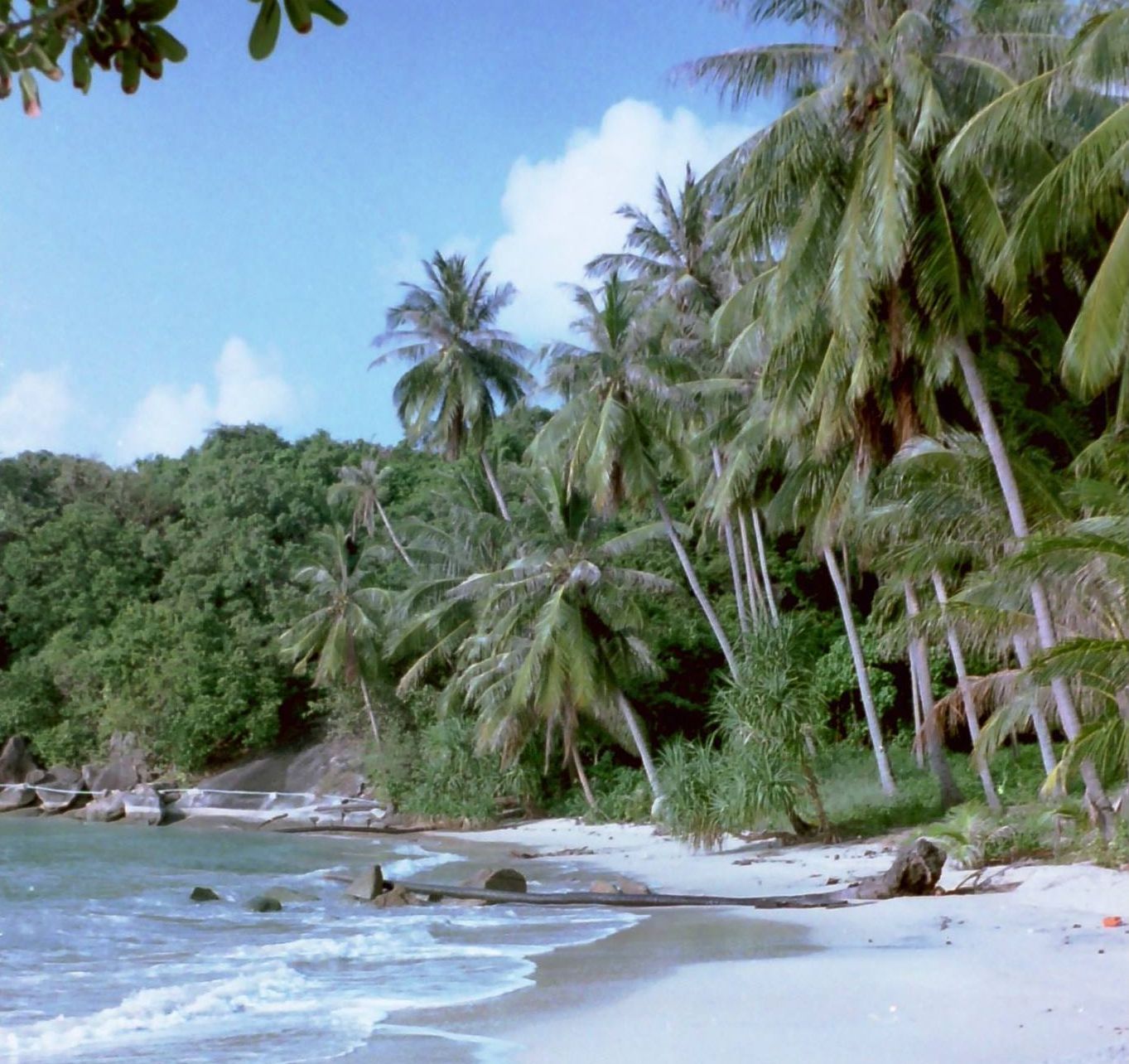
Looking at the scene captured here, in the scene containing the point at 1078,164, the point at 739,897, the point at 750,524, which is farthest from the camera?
the point at 750,524

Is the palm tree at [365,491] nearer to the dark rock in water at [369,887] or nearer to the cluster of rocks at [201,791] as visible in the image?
the cluster of rocks at [201,791]

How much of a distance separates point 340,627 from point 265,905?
19834 millimetres

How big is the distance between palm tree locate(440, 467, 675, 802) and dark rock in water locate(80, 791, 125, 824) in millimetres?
12237

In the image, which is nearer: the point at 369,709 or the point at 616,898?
the point at 616,898

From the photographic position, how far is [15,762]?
115ft

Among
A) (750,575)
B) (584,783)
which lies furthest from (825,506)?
(584,783)

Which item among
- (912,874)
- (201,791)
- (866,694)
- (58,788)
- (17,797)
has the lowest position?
(912,874)

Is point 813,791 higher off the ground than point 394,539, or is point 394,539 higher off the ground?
point 394,539

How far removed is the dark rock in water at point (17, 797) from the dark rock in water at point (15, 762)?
1.46 m

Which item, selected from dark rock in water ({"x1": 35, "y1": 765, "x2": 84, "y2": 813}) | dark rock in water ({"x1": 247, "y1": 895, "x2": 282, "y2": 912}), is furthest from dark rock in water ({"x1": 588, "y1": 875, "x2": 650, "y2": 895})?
dark rock in water ({"x1": 35, "y1": 765, "x2": 84, "y2": 813})

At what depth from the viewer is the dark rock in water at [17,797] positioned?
107ft

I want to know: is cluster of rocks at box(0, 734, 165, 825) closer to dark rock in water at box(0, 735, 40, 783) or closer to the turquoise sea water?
dark rock in water at box(0, 735, 40, 783)

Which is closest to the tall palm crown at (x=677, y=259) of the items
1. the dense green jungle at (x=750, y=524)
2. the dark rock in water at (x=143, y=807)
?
the dense green jungle at (x=750, y=524)

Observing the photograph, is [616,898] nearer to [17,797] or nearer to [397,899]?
[397,899]
